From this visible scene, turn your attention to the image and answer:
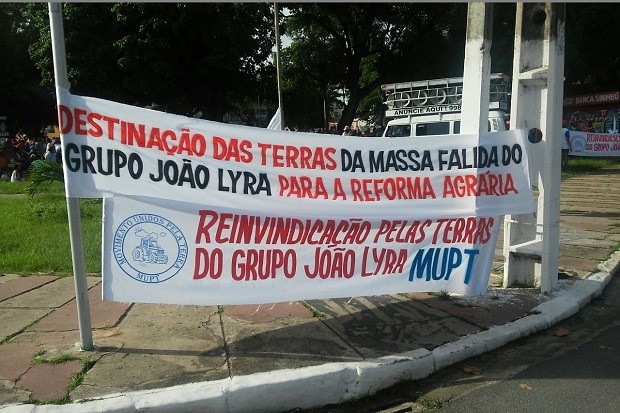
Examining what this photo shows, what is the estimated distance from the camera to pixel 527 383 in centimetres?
405

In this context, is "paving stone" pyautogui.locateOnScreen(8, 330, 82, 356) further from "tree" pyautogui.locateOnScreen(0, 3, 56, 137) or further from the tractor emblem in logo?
"tree" pyautogui.locateOnScreen(0, 3, 56, 137)

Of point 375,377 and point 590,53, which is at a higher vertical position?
point 590,53

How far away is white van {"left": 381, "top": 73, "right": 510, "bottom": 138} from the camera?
12.4 meters

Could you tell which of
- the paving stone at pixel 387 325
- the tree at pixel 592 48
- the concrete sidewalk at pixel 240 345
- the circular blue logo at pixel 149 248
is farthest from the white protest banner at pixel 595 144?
the circular blue logo at pixel 149 248

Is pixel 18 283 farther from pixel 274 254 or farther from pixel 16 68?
pixel 16 68

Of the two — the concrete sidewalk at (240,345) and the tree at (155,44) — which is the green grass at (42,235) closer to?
the concrete sidewalk at (240,345)

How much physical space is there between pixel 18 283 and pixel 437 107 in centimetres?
942

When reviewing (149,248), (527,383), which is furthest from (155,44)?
(527,383)

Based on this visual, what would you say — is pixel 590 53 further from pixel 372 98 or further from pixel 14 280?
pixel 14 280

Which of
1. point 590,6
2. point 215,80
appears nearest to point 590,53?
point 590,6

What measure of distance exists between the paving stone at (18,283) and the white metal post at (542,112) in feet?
16.9

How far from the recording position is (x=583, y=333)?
5.10 meters

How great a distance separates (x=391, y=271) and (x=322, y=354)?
3.56 feet

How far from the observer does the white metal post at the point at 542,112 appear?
566 cm
